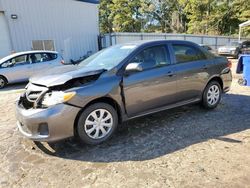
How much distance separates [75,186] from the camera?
9.92 feet

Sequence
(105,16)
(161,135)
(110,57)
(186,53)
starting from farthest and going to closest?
(105,16) → (186,53) → (110,57) → (161,135)

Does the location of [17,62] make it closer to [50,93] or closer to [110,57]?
[110,57]

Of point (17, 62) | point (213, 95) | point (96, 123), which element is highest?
point (17, 62)

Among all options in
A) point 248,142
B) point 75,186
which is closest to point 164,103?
point 248,142

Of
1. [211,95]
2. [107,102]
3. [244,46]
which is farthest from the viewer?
[244,46]

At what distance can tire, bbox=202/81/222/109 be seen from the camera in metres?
5.53

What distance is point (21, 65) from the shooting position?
418 inches

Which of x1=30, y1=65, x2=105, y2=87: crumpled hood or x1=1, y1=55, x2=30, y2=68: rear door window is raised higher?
x1=30, y1=65, x2=105, y2=87: crumpled hood

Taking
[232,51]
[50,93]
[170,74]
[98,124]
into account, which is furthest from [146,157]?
[232,51]

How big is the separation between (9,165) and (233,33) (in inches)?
1647

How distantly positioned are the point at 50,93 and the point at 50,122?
1.43 ft

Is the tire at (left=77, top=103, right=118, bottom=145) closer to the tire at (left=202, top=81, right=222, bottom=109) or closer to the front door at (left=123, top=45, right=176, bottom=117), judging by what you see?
the front door at (left=123, top=45, right=176, bottom=117)

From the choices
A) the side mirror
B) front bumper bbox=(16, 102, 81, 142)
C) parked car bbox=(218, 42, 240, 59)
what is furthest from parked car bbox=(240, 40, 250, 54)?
front bumper bbox=(16, 102, 81, 142)

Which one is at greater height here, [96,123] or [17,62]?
[17,62]
